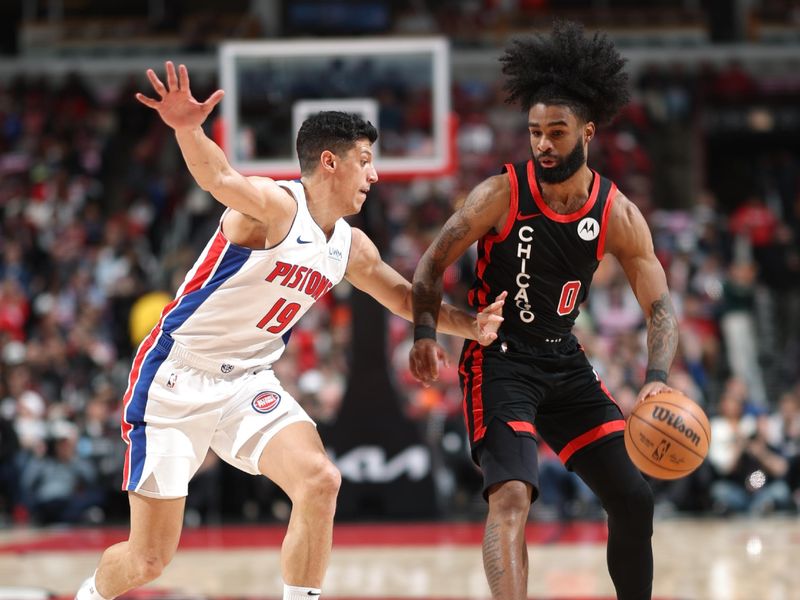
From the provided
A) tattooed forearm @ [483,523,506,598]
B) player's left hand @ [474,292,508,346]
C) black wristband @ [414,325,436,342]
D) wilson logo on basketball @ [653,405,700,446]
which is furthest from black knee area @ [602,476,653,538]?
black wristband @ [414,325,436,342]

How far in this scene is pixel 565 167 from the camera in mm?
4898

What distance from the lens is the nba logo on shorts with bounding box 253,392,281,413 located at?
5047 millimetres

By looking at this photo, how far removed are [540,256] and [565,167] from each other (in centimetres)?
37

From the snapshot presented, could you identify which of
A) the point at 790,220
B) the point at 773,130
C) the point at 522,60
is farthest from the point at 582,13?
the point at 522,60

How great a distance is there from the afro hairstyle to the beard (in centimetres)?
16

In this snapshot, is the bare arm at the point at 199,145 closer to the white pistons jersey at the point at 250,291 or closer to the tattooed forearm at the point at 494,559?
the white pistons jersey at the point at 250,291

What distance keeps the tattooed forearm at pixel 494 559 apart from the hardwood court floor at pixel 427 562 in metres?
2.83

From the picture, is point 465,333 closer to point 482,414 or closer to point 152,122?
point 482,414

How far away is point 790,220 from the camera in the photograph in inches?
648

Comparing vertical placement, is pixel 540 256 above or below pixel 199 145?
below

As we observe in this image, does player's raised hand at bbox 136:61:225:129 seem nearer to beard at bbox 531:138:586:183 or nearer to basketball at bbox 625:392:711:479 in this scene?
beard at bbox 531:138:586:183

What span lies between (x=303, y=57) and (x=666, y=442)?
6.91 m

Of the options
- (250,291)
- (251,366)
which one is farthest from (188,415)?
(250,291)

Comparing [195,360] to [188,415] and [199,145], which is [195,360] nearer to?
[188,415]
